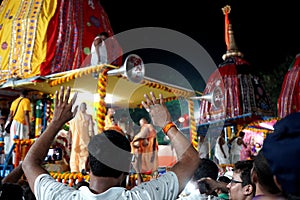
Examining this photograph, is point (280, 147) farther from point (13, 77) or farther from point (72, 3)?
point (72, 3)

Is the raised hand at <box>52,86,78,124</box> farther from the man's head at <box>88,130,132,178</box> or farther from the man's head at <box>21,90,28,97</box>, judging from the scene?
the man's head at <box>21,90,28,97</box>

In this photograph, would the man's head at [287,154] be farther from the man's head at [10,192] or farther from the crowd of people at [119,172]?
the man's head at [10,192]

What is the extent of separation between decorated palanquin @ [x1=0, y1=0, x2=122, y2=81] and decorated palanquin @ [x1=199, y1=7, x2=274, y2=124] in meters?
5.85

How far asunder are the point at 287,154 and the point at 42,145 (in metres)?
1.51

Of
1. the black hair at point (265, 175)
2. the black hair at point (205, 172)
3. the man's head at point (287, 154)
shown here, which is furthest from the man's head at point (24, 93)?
the man's head at point (287, 154)

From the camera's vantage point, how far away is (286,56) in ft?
68.6

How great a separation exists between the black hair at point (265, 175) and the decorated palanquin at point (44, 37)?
27.7 feet

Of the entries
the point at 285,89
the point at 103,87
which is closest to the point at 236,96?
the point at 285,89

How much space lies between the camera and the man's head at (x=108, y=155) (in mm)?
2082

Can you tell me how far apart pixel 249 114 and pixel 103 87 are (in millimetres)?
8639

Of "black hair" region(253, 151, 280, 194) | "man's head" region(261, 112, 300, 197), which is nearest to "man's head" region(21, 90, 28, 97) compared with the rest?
"black hair" region(253, 151, 280, 194)

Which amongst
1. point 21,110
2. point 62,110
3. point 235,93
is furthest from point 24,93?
point 235,93

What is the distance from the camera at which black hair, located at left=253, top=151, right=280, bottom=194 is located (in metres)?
1.58

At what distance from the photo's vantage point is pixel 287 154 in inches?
46.9
